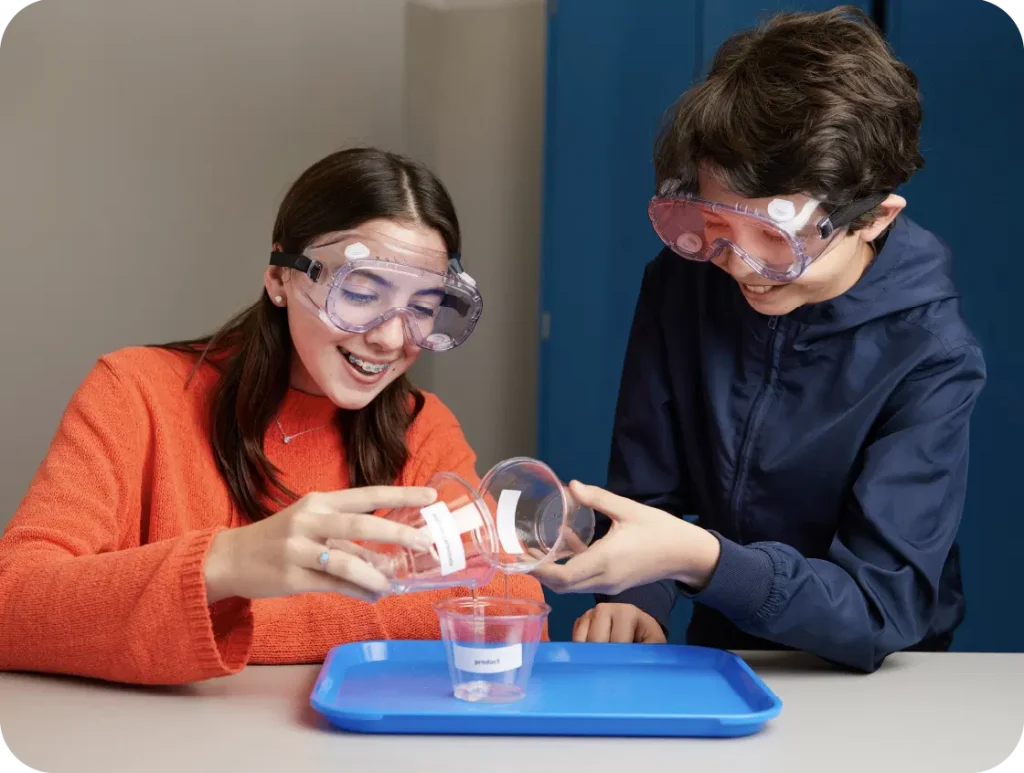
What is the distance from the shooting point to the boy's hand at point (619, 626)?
1.95 metres

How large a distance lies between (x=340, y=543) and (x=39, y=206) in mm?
2516

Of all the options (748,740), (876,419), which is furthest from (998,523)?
(748,740)

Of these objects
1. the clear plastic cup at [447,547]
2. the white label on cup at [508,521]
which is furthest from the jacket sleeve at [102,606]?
the white label on cup at [508,521]

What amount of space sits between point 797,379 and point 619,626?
1.74 feet

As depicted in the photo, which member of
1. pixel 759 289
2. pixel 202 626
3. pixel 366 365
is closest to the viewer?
pixel 202 626

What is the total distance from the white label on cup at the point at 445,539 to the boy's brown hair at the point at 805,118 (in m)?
0.73

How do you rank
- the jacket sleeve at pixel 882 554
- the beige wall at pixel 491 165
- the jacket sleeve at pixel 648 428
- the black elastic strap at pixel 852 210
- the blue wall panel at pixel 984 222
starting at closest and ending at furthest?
the jacket sleeve at pixel 882 554 < the black elastic strap at pixel 852 210 < the jacket sleeve at pixel 648 428 < the blue wall panel at pixel 984 222 < the beige wall at pixel 491 165

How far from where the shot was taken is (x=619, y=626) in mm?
1957

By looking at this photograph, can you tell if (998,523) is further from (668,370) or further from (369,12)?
(369,12)

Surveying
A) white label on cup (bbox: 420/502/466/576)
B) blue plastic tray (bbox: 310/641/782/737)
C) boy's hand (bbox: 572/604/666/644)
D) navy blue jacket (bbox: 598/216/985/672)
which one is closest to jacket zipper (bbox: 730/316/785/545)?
navy blue jacket (bbox: 598/216/985/672)

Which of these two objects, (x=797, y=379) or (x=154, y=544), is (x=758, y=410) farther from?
(x=154, y=544)

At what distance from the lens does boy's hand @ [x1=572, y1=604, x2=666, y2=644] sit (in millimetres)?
1952

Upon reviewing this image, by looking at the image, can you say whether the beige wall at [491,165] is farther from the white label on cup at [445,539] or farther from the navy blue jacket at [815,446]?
the white label on cup at [445,539]

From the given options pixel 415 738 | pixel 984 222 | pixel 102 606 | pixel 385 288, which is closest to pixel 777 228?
pixel 385 288
